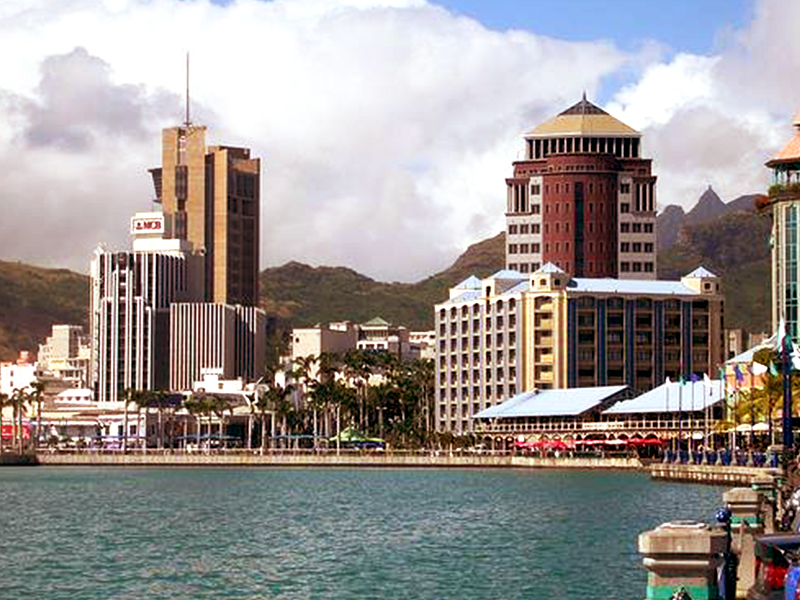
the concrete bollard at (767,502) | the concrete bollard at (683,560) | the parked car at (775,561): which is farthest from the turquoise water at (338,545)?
the concrete bollard at (683,560)

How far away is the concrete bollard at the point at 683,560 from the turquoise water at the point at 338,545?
112 feet

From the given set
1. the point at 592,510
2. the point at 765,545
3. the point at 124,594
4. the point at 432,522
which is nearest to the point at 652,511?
the point at 592,510

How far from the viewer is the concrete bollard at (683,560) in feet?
114

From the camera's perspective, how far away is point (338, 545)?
10294 cm

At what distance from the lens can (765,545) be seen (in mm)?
40562

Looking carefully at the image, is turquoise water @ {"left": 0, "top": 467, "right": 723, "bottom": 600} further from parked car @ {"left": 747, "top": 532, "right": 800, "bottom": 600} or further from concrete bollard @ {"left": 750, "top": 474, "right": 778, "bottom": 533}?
parked car @ {"left": 747, "top": 532, "right": 800, "bottom": 600}

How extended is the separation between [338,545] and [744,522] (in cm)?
5042

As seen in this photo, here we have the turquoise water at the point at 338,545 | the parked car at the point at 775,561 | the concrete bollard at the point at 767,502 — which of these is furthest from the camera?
the turquoise water at the point at 338,545

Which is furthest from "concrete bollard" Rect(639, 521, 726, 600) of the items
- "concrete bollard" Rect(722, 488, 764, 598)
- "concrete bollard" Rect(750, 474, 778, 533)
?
"concrete bollard" Rect(750, 474, 778, 533)

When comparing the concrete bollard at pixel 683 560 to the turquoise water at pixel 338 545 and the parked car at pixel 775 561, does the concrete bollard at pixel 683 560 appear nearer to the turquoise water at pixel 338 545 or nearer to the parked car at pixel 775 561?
the parked car at pixel 775 561

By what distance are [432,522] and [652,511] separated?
1887 cm

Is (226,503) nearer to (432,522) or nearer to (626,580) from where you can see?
(432,522)

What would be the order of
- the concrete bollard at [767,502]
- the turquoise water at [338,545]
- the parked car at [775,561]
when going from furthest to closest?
1. the turquoise water at [338,545]
2. the concrete bollard at [767,502]
3. the parked car at [775,561]

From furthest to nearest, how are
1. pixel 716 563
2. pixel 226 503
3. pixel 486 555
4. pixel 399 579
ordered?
pixel 226 503 → pixel 486 555 → pixel 399 579 → pixel 716 563
